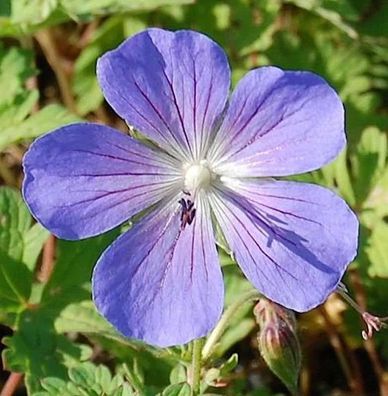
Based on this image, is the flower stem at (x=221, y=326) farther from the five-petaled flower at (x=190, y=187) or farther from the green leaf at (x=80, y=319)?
the green leaf at (x=80, y=319)

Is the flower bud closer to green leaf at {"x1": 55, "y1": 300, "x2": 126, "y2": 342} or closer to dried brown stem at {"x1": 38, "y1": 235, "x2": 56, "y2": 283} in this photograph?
green leaf at {"x1": 55, "y1": 300, "x2": 126, "y2": 342}

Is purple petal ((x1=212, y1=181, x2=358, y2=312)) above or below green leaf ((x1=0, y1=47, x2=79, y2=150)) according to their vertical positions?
above

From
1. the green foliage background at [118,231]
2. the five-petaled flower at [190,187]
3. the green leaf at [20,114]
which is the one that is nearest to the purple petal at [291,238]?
the five-petaled flower at [190,187]

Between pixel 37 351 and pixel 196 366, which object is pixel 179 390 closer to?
pixel 196 366

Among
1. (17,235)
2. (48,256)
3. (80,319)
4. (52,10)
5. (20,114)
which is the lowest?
(48,256)

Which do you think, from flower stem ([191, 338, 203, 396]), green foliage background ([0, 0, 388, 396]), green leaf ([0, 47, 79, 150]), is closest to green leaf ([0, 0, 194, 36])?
green foliage background ([0, 0, 388, 396])

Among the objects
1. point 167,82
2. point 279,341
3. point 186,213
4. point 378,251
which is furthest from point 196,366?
point 378,251
